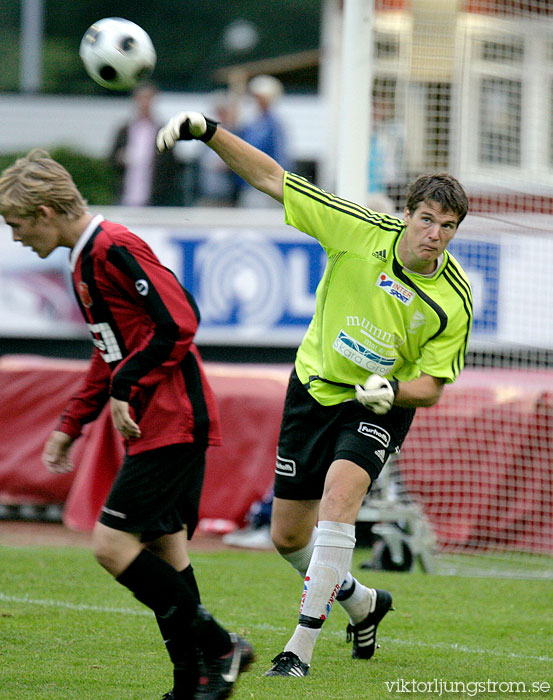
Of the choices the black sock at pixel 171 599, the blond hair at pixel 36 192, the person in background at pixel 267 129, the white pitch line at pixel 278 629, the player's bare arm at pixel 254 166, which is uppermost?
the person in background at pixel 267 129

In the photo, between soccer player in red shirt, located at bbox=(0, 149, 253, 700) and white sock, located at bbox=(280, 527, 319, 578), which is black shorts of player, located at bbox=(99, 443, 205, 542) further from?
white sock, located at bbox=(280, 527, 319, 578)

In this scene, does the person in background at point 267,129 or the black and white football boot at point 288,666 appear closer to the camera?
the black and white football boot at point 288,666

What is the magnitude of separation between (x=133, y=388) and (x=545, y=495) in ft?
18.1

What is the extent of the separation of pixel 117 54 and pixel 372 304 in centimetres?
159

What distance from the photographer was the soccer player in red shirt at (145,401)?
3977 mm

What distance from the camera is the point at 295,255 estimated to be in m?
11.7

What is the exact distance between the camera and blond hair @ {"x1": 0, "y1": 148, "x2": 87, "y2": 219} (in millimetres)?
4148

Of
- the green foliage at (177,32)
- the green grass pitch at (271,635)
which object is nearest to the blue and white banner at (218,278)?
the green grass pitch at (271,635)

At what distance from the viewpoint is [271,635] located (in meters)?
5.50

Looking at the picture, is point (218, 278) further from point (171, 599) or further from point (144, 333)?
point (171, 599)

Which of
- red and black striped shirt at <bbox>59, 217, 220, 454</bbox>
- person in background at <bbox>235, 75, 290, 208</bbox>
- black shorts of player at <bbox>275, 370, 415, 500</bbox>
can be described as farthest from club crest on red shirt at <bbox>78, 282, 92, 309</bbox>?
person in background at <bbox>235, 75, 290, 208</bbox>

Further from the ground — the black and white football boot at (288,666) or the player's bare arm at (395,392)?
the player's bare arm at (395,392)

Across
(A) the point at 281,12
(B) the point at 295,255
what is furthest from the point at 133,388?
(A) the point at 281,12

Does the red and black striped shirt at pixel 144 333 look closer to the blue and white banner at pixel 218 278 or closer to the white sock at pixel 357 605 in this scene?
the white sock at pixel 357 605
